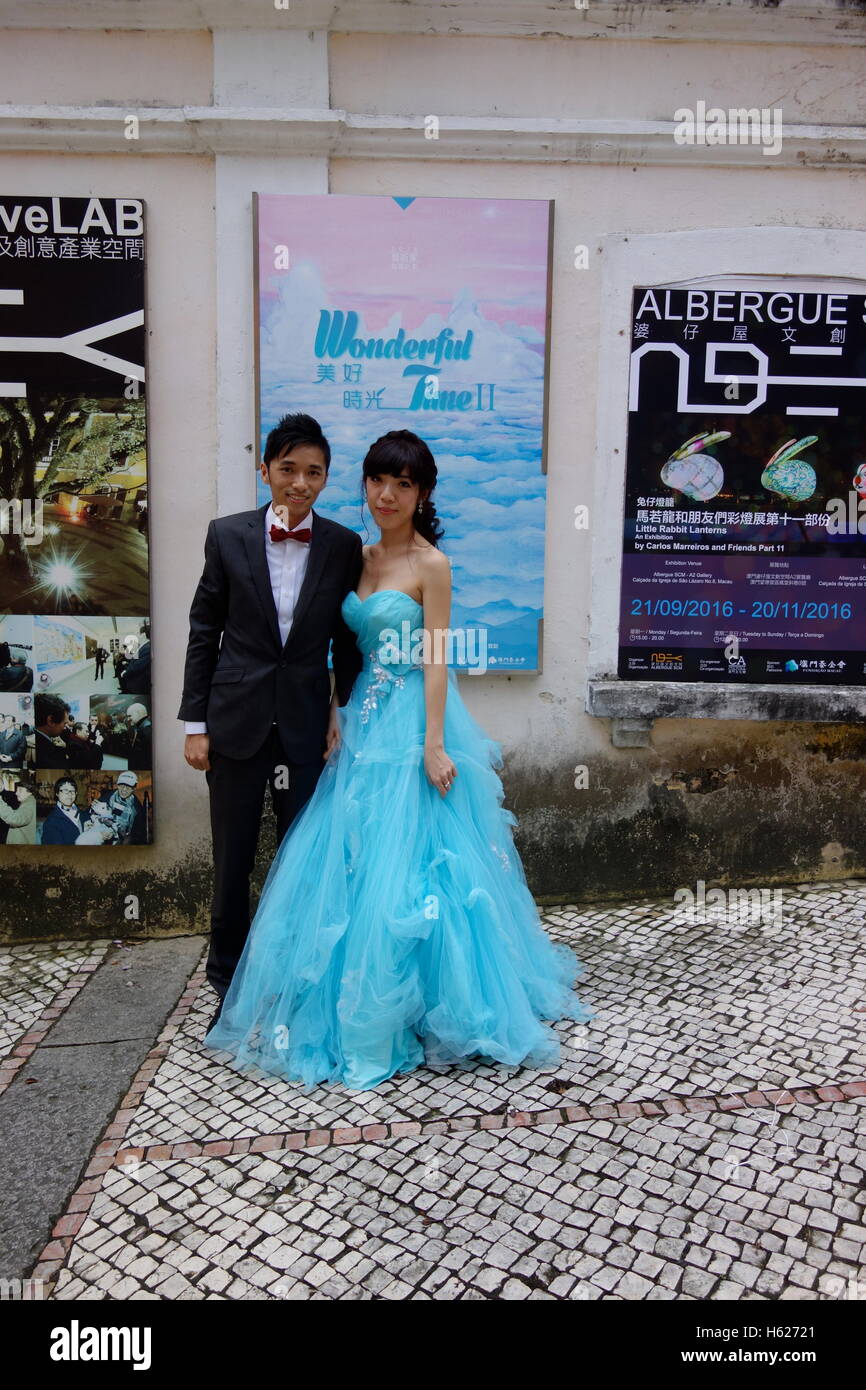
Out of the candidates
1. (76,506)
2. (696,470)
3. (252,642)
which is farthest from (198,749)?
(696,470)

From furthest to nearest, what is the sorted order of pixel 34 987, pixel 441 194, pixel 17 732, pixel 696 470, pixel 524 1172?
pixel 696 470 → pixel 17 732 → pixel 441 194 → pixel 34 987 → pixel 524 1172

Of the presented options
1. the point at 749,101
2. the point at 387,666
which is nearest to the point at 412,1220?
the point at 387,666

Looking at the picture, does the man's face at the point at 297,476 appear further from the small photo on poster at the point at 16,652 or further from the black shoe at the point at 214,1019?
the black shoe at the point at 214,1019

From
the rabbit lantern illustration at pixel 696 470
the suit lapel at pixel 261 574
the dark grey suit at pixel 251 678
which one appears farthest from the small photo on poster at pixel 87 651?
the rabbit lantern illustration at pixel 696 470

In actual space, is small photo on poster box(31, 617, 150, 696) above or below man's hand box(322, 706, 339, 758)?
above

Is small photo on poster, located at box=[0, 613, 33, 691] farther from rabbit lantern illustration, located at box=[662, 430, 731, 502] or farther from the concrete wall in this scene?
rabbit lantern illustration, located at box=[662, 430, 731, 502]

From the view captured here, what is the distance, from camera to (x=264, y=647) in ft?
11.2

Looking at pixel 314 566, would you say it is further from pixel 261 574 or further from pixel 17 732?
pixel 17 732

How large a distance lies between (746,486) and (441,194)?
1.91m

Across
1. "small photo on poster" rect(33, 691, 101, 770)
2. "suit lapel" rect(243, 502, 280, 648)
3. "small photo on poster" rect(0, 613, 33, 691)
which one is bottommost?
"small photo on poster" rect(33, 691, 101, 770)

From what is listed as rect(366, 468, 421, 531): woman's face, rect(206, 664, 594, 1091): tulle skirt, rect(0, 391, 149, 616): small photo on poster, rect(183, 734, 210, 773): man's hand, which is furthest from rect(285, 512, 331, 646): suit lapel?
rect(0, 391, 149, 616): small photo on poster

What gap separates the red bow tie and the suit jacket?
0.05 m

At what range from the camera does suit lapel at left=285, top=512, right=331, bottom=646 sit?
11.1ft

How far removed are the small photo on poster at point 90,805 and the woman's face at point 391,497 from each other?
5.97 feet
